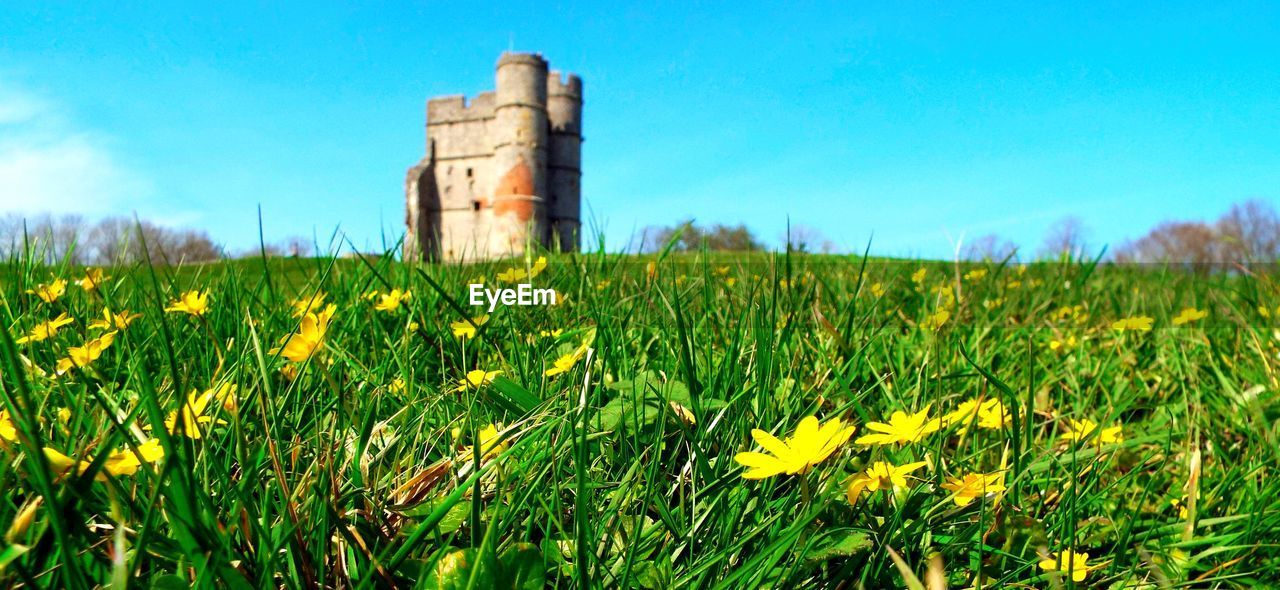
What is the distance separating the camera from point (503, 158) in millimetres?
26578

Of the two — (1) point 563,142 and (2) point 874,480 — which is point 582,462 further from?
(1) point 563,142

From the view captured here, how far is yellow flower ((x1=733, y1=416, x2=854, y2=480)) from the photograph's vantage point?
0.58m

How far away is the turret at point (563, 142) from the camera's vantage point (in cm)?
2836

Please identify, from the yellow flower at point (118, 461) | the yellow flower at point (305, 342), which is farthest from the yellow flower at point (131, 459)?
the yellow flower at point (305, 342)

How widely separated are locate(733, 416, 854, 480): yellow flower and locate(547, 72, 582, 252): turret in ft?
91.2

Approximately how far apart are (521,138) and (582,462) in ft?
87.1

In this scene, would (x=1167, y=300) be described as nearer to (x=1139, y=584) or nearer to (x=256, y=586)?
(x=1139, y=584)

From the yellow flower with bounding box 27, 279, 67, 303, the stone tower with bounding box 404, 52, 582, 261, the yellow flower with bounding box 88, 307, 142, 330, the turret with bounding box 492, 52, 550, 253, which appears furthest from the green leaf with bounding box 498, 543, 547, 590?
the turret with bounding box 492, 52, 550, 253

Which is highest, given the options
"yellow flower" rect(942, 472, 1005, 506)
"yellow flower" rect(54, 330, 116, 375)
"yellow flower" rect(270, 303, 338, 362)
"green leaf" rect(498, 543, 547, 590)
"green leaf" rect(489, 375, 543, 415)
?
"yellow flower" rect(270, 303, 338, 362)

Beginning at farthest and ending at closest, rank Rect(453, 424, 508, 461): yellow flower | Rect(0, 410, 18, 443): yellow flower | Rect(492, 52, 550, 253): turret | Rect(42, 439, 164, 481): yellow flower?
Rect(492, 52, 550, 253): turret
Rect(453, 424, 508, 461): yellow flower
Rect(0, 410, 18, 443): yellow flower
Rect(42, 439, 164, 481): yellow flower

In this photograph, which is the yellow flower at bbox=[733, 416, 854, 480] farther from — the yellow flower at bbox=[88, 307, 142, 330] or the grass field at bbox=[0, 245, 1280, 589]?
the yellow flower at bbox=[88, 307, 142, 330]

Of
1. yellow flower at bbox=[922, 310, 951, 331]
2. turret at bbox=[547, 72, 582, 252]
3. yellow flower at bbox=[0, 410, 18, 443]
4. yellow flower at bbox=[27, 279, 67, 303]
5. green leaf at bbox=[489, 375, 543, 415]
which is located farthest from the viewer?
turret at bbox=[547, 72, 582, 252]

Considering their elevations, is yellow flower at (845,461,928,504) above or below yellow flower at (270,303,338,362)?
below

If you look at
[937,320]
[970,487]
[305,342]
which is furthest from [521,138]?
[970,487]
